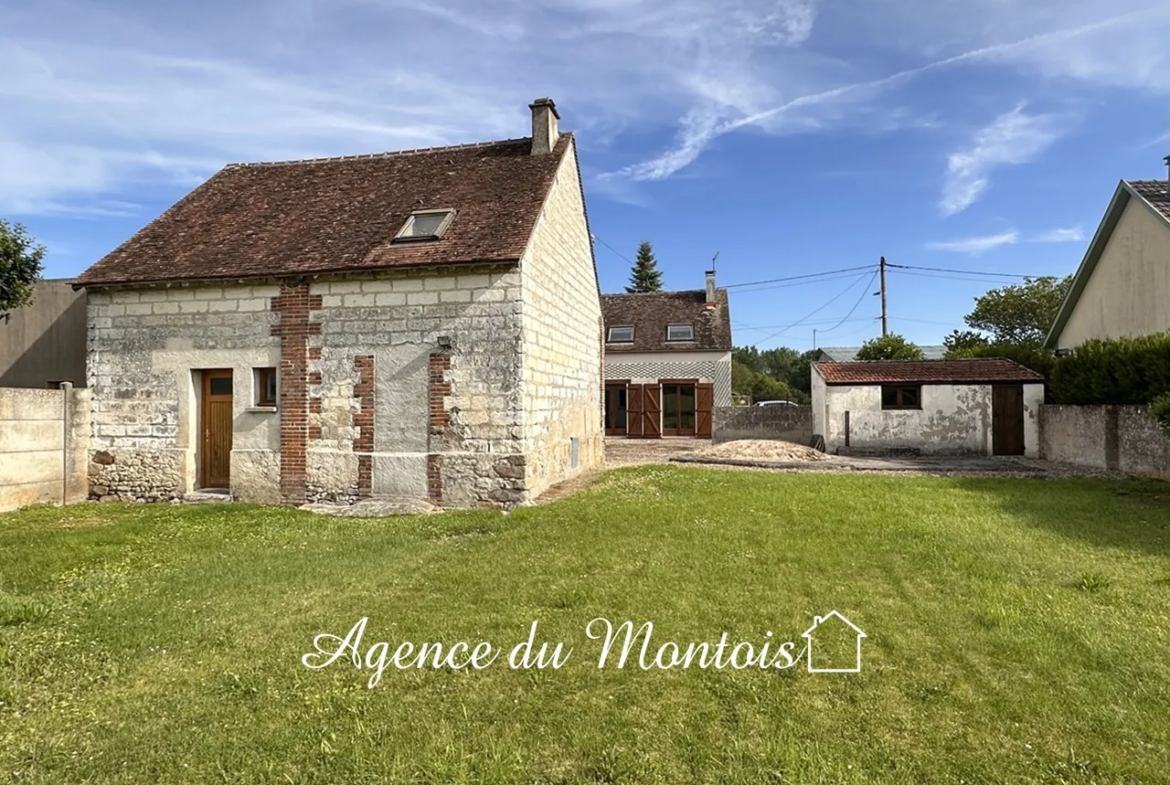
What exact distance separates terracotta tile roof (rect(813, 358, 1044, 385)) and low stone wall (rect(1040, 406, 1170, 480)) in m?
1.41

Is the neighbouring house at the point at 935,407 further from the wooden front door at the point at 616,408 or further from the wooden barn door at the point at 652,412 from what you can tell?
the wooden front door at the point at 616,408

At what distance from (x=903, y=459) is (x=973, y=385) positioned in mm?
3083

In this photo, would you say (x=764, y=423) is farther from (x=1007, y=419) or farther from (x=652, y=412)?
(x=1007, y=419)

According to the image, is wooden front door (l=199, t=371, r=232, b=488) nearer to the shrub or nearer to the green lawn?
the green lawn

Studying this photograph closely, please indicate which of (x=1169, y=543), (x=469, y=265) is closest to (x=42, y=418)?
(x=469, y=265)

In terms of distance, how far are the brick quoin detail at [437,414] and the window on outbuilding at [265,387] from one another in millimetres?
3027

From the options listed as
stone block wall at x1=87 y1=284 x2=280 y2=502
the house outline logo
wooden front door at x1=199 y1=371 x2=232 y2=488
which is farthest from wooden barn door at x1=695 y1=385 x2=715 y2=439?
the house outline logo

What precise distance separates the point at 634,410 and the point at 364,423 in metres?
17.3

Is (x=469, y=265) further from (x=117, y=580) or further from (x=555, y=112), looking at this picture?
(x=117, y=580)

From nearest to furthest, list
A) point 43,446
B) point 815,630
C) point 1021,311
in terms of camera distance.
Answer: point 815,630
point 43,446
point 1021,311

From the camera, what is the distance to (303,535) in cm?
822

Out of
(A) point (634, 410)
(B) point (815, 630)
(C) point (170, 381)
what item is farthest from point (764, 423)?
(B) point (815, 630)

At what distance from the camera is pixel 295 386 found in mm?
10656

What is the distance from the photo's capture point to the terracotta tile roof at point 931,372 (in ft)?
58.1
